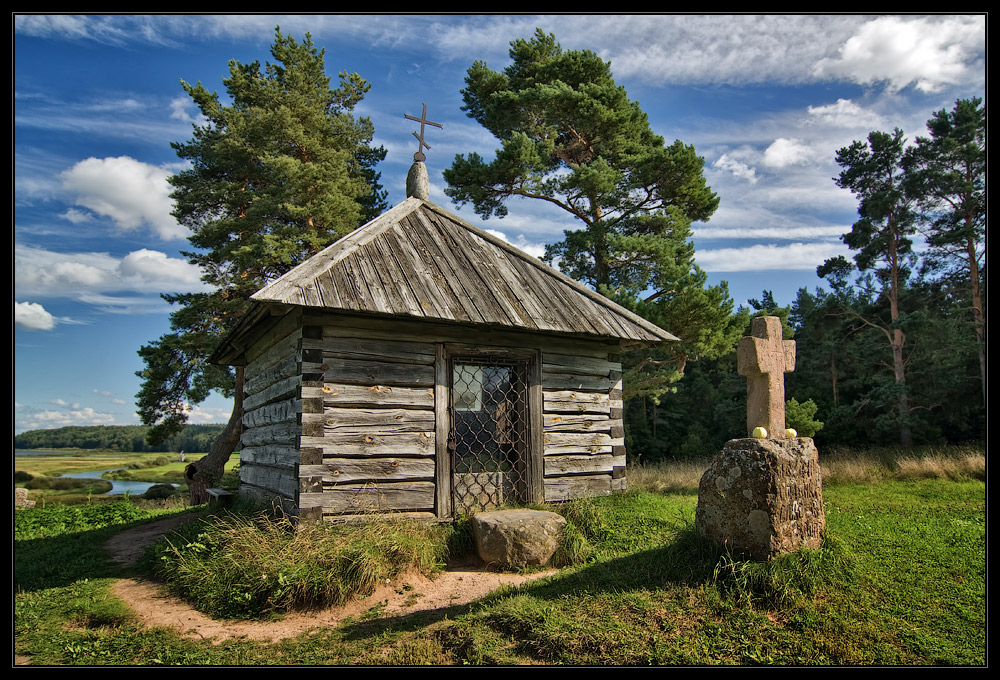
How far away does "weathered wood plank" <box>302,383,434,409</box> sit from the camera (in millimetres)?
6812

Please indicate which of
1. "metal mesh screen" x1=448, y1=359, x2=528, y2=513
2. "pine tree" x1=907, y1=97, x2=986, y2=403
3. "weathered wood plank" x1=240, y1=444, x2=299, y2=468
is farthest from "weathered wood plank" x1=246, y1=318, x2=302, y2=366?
"pine tree" x1=907, y1=97, x2=986, y2=403

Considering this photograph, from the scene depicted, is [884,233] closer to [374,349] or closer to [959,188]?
[959,188]

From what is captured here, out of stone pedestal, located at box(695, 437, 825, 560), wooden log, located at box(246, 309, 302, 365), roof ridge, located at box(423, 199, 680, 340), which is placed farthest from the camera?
roof ridge, located at box(423, 199, 680, 340)

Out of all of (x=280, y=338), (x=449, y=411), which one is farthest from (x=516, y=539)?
(x=280, y=338)

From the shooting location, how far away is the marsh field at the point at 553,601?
4.24 metres

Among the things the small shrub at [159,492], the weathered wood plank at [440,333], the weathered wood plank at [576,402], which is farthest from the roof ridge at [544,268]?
the small shrub at [159,492]

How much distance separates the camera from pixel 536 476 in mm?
8055

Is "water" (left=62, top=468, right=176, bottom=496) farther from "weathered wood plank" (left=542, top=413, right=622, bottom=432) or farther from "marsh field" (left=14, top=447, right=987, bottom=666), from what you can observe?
"weathered wood plank" (left=542, top=413, right=622, bottom=432)

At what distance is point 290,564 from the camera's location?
5613mm

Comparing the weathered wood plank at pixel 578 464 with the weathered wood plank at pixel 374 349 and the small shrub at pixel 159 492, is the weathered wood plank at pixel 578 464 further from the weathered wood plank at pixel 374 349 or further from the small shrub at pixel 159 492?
the small shrub at pixel 159 492

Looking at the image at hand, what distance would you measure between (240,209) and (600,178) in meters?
11.8

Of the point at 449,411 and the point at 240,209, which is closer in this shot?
the point at 449,411

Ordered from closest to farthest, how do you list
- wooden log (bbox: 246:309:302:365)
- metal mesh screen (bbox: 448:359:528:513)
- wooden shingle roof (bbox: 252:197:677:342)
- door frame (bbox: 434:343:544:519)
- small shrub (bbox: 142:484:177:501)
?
wooden shingle roof (bbox: 252:197:677:342) < wooden log (bbox: 246:309:302:365) < door frame (bbox: 434:343:544:519) < metal mesh screen (bbox: 448:359:528:513) < small shrub (bbox: 142:484:177:501)

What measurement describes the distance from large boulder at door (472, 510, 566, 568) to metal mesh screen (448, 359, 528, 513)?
0.92 m
